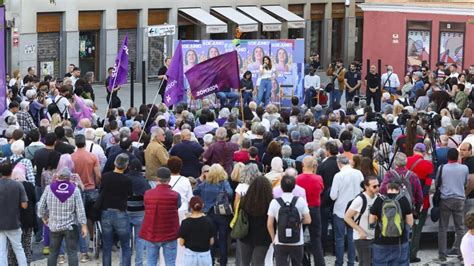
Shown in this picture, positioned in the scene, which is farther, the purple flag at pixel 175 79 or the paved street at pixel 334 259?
the purple flag at pixel 175 79

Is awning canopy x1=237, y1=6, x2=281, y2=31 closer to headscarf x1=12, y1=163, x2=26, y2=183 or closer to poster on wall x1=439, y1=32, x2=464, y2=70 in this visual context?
poster on wall x1=439, y1=32, x2=464, y2=70

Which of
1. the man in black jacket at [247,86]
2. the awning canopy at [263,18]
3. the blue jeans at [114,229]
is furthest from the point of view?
the awning canopy at [263,18]

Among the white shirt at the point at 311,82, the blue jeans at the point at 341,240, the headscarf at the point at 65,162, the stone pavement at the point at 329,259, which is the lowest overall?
the stone pavement at the point at 329,259

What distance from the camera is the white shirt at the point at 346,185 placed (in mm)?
17891

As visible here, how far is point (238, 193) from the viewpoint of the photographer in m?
17.3

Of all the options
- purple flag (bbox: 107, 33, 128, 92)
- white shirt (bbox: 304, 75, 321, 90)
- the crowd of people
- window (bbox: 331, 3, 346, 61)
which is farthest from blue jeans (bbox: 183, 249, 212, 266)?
window (bbox: 331, 3, 346, 61)

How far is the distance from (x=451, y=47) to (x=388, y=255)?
82.0 feet

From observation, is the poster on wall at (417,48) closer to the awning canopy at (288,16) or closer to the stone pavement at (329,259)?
the awning canopy at (288,16)

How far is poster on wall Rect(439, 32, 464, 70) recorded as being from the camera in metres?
40.5

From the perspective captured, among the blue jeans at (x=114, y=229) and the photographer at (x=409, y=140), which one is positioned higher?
the photographer at (x=409, y=140)

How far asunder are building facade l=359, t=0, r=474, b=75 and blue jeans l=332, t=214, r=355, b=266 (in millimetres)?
21236

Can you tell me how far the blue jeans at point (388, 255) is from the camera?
53.8ft

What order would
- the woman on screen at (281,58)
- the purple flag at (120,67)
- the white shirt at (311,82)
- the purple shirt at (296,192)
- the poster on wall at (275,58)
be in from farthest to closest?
the white shirt at (311,82) → the woman on screen at (281,58) → the poster on wall at (275,58) → the purple flag at (120,67) → the purple shirt at (296,192)

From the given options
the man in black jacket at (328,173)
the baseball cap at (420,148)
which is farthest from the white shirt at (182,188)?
A: the baseball cap at (420,148)
